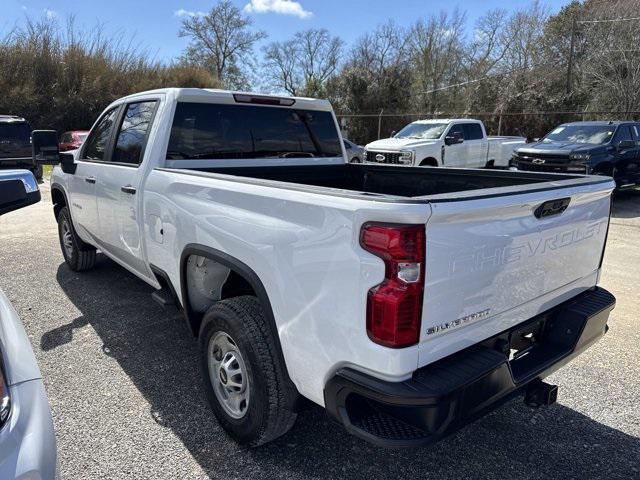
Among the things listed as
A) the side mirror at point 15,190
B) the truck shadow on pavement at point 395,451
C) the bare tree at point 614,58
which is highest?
the bare tree at point 614,58

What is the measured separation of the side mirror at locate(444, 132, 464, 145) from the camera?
12.6 metres

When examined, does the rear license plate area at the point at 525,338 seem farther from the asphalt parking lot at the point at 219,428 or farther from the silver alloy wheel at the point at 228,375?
the silver alloy wheel at the point at 228,375

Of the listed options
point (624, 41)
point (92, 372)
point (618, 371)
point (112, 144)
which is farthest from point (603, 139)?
point (624, 41)

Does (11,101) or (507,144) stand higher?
(11,101)

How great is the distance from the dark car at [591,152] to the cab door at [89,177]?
375 inches

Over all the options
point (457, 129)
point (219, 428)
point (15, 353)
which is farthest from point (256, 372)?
point (457, 129)

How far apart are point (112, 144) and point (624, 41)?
2668 centimetres

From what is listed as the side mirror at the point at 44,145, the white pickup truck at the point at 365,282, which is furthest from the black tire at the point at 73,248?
the white pickup truck at the point at 365,282

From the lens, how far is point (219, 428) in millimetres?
2828

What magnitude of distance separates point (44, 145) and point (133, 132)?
0.95 metres

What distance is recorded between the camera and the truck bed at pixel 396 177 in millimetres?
3229

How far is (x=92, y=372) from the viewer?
344 centimetres

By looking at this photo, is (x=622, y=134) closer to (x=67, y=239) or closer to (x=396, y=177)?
(x=396, y=177)

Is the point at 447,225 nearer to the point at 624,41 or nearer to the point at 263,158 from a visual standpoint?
the point at 263,158
